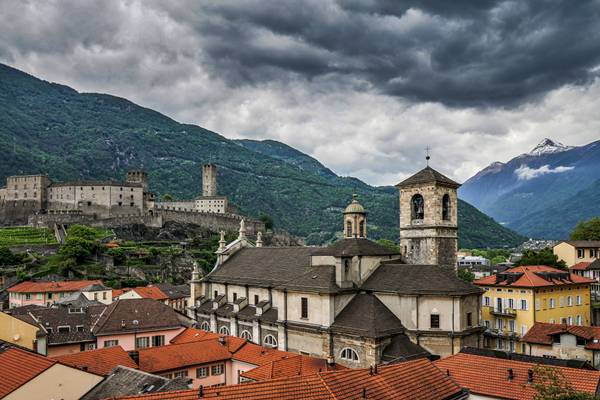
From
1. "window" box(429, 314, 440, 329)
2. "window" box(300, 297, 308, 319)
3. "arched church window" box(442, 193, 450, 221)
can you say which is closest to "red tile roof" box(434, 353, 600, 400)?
"window" box(429, 314, 440, 329)

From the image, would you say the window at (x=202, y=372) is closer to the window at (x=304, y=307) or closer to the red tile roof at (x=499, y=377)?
the window at (x=304, y=307)

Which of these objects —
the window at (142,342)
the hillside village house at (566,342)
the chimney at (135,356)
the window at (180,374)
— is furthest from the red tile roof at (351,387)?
the window at (142,342)

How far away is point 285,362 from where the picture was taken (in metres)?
33.2

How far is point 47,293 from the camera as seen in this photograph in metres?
69.8

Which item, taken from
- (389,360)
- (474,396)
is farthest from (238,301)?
(474,396)

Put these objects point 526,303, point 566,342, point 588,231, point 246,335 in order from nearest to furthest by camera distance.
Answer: point 566,342 < point 246,335 < point 526,303 < point 588,231

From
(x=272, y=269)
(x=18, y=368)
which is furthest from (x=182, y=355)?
(x=18, y=368)

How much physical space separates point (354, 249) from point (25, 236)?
4120 inches

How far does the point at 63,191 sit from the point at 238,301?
115 meters

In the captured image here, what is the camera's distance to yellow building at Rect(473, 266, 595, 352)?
54438mm

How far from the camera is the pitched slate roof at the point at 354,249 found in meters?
39.8

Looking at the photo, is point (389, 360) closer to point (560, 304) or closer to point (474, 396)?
point (474, 396)

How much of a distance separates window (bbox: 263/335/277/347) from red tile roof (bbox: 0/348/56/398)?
22.2 metres

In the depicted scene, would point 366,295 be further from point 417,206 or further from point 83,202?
point 83,202
